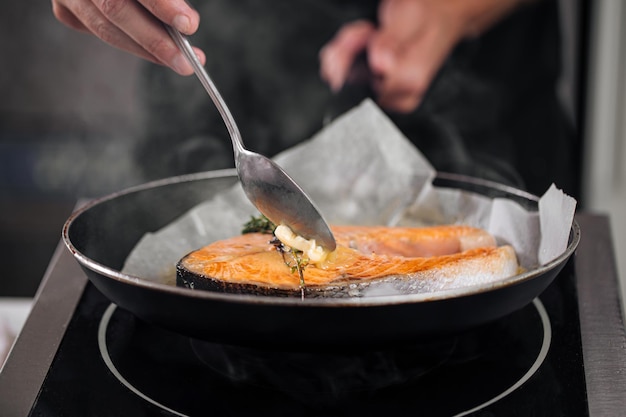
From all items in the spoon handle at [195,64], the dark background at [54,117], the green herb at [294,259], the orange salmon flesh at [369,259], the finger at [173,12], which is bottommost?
the dark background at [54,117]

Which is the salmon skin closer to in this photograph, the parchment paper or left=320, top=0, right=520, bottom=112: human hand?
the parchment paper

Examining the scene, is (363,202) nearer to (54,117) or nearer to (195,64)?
(195,64)

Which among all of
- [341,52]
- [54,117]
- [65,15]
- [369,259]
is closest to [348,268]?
[369,259]

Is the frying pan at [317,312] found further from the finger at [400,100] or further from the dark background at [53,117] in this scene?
the dark background at [53,117]

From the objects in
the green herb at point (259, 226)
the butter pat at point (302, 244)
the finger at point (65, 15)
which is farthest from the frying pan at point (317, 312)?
the finger at point (65, 15)

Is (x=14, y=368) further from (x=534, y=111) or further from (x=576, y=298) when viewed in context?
(x=534, y=111)

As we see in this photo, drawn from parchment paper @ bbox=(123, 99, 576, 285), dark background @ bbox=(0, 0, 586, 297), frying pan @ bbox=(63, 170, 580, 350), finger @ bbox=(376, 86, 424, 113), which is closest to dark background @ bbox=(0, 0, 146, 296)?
dark background @ bbox=(0, 0, 586, 297)
